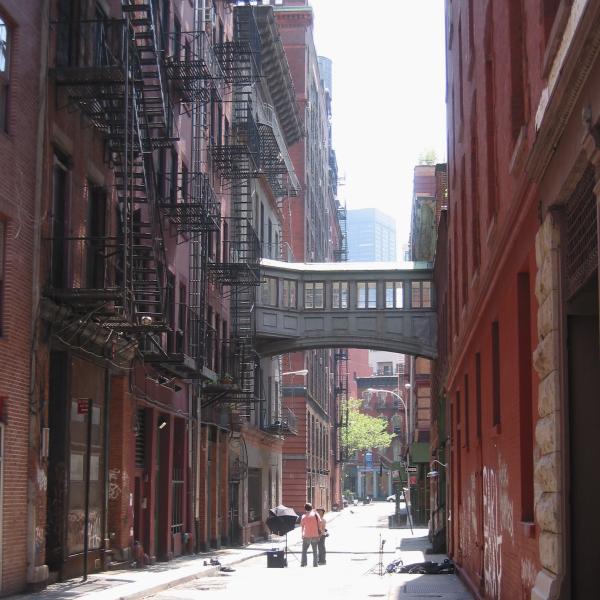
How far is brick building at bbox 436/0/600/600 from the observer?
29.8ft

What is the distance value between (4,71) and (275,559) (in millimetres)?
15676

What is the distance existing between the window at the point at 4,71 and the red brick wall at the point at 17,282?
71 millimetres

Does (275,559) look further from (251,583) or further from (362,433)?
(362,433)

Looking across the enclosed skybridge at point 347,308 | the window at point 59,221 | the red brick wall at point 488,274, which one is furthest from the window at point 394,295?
the window at point 59,221

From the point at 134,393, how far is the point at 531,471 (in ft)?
47.3

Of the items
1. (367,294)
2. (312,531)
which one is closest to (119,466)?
(312,531)

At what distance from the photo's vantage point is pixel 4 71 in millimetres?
17750

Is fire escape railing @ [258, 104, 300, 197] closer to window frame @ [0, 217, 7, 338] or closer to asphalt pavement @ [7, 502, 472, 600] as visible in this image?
asphalt pavement @ [7, 502, 472, 600]

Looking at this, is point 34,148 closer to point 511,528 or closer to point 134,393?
point 134,393

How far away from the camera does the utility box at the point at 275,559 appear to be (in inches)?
1136

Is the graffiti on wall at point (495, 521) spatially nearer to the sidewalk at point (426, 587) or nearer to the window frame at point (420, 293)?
the sidewalk at point (426, 587)

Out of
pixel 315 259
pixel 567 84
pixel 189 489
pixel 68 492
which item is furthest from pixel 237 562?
pixel 315 259

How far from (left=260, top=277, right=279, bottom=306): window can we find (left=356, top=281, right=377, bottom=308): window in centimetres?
368

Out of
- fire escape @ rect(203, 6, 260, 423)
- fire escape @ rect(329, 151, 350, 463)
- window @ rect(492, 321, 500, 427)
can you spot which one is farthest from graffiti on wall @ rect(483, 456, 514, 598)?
fire escape @ rect(329, 151, 350, 463)
